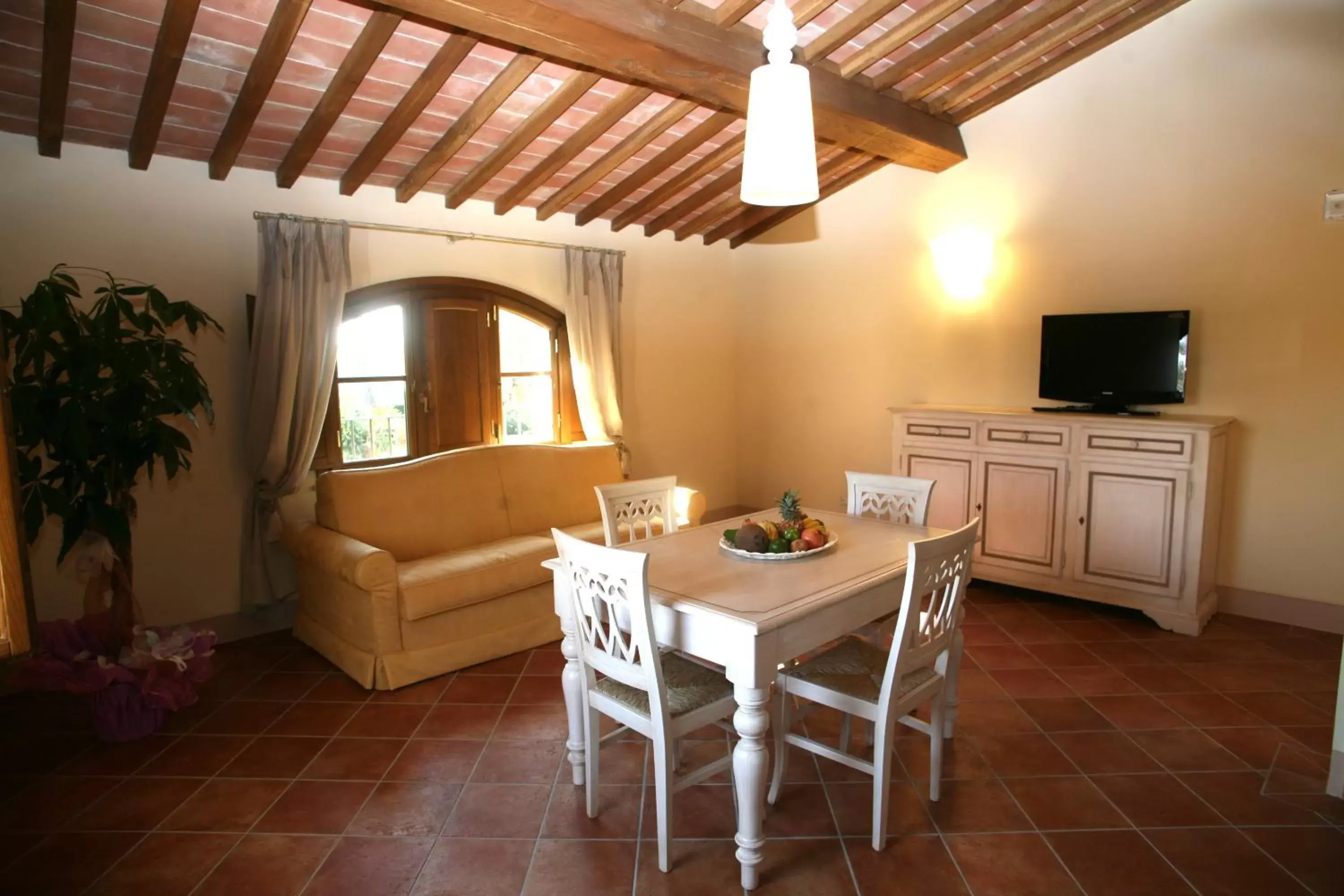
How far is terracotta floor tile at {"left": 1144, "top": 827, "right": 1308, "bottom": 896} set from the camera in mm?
1968

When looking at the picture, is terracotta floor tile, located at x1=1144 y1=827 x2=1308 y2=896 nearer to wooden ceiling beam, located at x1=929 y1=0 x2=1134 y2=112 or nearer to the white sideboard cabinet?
the white sideboard cabinet

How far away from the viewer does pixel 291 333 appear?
11.8 feet

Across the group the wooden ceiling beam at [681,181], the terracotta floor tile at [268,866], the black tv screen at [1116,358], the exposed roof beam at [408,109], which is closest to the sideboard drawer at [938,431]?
the black tv screen at [1116,358]

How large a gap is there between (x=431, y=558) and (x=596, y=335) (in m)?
1.90

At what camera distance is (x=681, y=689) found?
7.07ft

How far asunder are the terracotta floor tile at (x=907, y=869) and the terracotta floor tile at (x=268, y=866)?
1518mm

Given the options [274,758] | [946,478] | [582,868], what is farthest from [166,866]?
[946,478]

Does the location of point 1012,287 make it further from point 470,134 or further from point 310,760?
point 310,760

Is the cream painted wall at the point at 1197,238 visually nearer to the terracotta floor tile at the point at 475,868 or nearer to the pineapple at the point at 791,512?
the pineapple at the point at 791,512

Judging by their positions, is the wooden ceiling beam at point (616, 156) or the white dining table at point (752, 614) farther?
the wooden ceiling beam at point (616, 156)

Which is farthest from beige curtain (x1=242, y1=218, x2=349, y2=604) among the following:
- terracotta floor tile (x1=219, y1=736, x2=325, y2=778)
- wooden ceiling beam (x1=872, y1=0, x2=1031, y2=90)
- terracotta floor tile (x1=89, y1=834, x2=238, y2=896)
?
wooden ceiling beam (x1=872, y1=0, x2=1031, y2=90)

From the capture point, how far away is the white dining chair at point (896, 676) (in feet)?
6.73

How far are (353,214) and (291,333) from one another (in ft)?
2.52

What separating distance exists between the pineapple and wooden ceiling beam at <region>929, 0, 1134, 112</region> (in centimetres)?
283
